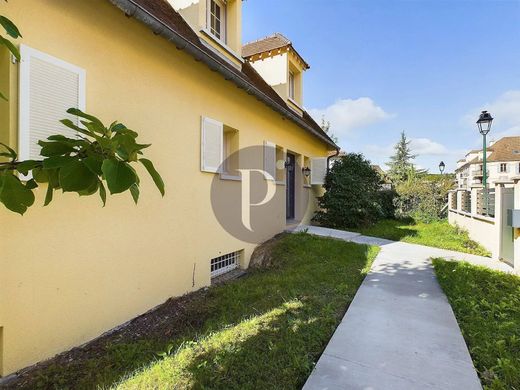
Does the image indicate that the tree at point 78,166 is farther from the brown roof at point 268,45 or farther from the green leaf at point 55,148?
the brown roof at point 268,45

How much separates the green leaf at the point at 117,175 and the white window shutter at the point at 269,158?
6.71 metres

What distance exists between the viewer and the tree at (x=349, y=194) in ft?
35.8

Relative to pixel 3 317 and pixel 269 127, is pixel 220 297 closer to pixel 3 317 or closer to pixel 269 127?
pixel 3 317

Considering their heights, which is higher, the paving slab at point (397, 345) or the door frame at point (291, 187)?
the door frame at point (291, 187)

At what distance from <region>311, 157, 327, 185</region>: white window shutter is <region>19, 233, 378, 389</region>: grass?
6.56 metres

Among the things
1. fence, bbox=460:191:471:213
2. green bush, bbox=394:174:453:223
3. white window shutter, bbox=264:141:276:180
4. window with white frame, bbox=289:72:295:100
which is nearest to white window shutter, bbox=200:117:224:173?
white window shutter, bbox=264:141:276:180

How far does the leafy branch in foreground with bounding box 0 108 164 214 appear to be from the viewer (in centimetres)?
94

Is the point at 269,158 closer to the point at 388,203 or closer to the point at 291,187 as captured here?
the point at 291,187

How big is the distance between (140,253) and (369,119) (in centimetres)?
4280

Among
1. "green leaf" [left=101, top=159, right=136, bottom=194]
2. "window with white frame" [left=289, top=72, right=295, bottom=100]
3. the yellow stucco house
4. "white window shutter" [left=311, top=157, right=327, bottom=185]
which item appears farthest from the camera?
"white window shutter" [left=311, top=157, right=327, bottom=185]

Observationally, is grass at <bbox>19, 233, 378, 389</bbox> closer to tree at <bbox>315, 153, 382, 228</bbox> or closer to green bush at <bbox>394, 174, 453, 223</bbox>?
tree at <bbox>315, 153, 382, 228</bbox>

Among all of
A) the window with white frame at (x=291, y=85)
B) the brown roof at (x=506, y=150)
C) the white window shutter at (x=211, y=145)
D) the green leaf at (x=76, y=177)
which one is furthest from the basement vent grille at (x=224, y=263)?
the brown roof at (x=506, y=150)

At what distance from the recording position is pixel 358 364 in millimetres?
2611

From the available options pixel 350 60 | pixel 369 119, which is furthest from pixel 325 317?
pixel 369 119
